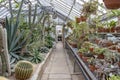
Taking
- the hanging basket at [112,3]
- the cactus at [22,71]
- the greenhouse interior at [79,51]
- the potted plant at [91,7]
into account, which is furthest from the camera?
the potted plant at [91,7]

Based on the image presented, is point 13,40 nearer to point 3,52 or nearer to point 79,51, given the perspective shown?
point 3,52

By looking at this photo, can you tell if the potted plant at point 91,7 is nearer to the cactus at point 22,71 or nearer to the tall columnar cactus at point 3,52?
the cactus at point 22,71

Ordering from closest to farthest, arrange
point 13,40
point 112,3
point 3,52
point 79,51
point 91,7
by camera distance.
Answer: point 112,3 → point 3,52 → point 13,40 → point 79,51 → point 91,7

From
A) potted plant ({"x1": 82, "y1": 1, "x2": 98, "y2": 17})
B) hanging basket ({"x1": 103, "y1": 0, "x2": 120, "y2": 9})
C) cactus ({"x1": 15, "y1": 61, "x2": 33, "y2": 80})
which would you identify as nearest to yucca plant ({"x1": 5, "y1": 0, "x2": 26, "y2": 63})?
cactus ({"x1": 15, "y1": 61, "x2": 33, "y2": 80})

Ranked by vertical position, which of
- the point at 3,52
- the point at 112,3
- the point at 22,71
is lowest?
the point at 22,71

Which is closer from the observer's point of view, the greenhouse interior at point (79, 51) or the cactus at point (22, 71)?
the greenhouse interior at point (79, 51)

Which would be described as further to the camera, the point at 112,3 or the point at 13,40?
the point at 13,40

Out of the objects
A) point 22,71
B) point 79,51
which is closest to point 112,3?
point 22,71

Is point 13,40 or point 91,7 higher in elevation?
point 91,7

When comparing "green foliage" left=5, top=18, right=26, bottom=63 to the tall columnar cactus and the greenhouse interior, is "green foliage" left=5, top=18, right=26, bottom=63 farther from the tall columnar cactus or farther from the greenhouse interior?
the tall columnar cactus

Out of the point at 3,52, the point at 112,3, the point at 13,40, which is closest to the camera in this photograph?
the point at 112,3

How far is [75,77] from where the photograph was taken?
7.29 meters

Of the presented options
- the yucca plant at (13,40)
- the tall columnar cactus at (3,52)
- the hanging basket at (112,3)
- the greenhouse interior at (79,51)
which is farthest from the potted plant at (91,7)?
the hanging basket at (112,3)

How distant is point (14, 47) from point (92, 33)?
3246 mm
